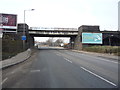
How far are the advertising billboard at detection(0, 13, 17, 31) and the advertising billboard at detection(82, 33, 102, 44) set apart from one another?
23.1 metres

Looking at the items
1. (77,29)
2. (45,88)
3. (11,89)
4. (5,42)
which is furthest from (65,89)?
(77,29)

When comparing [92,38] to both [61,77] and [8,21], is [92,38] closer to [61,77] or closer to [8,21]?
[8,21]

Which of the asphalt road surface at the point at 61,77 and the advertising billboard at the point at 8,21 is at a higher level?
the advertising billboard at the point at 8,21

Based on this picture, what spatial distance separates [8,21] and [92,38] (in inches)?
1106

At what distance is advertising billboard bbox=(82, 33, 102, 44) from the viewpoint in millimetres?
54053

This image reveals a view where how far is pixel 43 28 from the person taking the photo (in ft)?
191

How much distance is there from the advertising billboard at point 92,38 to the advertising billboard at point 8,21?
75.8 ft

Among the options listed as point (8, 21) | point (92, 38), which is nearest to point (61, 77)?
point (8, 21)

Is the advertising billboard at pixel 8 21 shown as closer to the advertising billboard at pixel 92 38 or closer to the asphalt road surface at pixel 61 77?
the advertising billboard at pixel 92 38

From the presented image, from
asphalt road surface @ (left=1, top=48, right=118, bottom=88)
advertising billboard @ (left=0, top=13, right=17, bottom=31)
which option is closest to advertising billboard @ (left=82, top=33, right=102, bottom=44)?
advertising billboard @ (left=0, top=13, right=17, bottom=31)

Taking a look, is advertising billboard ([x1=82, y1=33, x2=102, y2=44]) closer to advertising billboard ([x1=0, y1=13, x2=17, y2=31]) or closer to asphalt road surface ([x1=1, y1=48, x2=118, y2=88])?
advertising billboard ([x1=0, y1=13, x2=17, y2=31])

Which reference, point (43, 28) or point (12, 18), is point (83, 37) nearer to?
point (43, 28)

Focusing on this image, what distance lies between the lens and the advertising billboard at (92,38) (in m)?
54.1

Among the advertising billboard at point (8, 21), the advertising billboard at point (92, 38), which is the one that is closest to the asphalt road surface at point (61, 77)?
the advertising billboard at point (8, 21)
